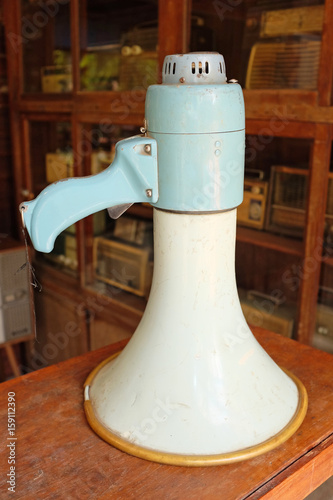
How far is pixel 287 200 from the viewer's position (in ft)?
5.32

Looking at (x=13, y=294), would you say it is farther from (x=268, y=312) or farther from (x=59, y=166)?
(x=268, y=312)

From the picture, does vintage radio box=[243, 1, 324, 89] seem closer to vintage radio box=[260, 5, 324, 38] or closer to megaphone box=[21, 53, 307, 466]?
vintage radio box=[260, 5, 324, 38]

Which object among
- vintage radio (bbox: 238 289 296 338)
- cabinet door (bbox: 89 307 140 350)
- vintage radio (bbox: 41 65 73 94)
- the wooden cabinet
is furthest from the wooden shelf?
vintage radio (bbox: 41 65 73 94)

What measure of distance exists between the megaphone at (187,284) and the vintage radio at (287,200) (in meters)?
0.97

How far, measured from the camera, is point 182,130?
56 cm

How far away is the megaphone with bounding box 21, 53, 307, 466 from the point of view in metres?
0.57

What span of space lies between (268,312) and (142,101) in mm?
898

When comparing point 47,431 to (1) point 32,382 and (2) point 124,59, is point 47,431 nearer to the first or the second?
(1) point 32,382

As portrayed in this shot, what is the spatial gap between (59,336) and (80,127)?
3.60 ft

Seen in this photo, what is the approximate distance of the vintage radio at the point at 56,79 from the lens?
7.34ft

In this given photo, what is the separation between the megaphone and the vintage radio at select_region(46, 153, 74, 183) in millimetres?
1801

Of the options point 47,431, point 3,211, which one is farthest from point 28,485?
point 3,211

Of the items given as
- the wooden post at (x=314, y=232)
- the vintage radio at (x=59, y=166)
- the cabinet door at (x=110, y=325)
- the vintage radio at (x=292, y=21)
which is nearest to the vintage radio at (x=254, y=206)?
the wooden post at (x=314, y=232)

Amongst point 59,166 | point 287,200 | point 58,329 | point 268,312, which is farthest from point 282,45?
point 58,329
